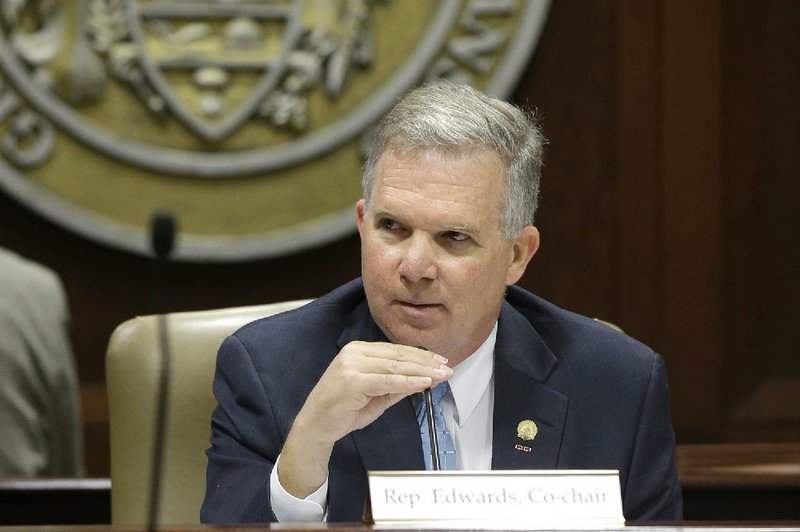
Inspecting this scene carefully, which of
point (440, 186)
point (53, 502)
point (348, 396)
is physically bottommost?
point (53, 502)

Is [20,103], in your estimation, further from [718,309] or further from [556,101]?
[718,309]

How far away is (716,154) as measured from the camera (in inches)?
136

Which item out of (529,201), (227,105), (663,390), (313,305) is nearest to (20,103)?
(227,105)

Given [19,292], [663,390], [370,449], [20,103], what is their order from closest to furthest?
1. [370,449]
2. [663,390]
3. [19,292]
4. [20,103]

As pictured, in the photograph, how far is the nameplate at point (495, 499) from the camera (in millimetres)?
1584

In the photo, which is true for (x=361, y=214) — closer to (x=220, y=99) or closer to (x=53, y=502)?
(x=53, y=502)

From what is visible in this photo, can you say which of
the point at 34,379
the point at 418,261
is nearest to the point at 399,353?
the point at 418,261

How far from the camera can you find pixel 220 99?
3379 millimetres

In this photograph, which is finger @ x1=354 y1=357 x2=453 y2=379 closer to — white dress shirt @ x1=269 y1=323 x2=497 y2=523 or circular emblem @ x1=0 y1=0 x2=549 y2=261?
white dress shirt @ x1=269 y1=323 x2=497 y2=523

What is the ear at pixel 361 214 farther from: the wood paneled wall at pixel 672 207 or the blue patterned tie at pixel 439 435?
the wood paneled wall at pixel 672 207

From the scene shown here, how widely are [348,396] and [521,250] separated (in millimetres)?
546

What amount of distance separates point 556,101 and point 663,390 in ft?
4.56

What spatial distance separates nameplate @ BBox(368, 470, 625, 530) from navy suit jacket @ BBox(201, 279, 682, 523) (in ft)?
1.29

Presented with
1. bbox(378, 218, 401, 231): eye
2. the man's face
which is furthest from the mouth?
bbox(378, 218, 401, 231): eye
